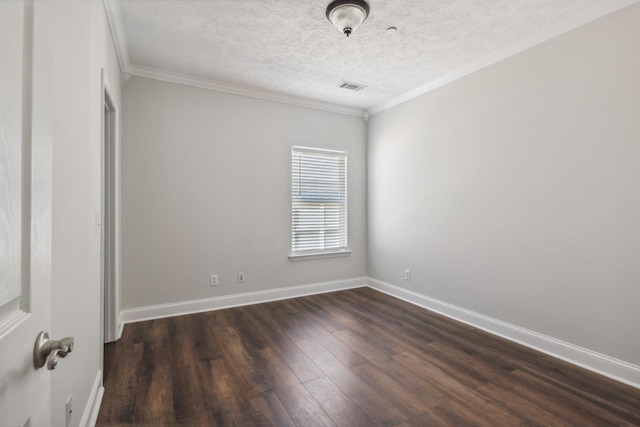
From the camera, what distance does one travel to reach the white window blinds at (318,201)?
4254 millimetres

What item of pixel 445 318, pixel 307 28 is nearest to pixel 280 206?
pixel 307 28

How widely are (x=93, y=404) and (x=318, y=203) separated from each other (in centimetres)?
321

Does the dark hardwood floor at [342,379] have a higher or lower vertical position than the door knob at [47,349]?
lower

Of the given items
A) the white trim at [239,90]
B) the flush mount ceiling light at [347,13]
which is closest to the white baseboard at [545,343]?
the white trim at [239,90]

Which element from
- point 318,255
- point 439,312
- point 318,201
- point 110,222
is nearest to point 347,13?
point 318,201

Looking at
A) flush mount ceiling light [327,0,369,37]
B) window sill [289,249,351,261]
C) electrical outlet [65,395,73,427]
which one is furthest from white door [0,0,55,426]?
window sill [289,249,351,261]

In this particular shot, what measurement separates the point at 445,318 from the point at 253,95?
3.57m

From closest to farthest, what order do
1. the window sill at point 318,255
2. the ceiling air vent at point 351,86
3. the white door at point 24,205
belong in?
the white door at point 24,205, the ceiling air vent at point 351,86, the window sill at point 318,255

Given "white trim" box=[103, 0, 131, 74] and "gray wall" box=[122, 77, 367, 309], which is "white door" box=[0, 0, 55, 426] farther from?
"gray wall" box=[122, 77, 367, 309]

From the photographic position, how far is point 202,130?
3629 millimetres

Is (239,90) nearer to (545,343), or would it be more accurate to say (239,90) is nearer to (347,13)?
(347,13)

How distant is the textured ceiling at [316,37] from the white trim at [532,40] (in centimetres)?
5

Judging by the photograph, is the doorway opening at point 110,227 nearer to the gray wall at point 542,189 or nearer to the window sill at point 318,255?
the window sill at point 318,255

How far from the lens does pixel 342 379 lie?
7.31 feet
